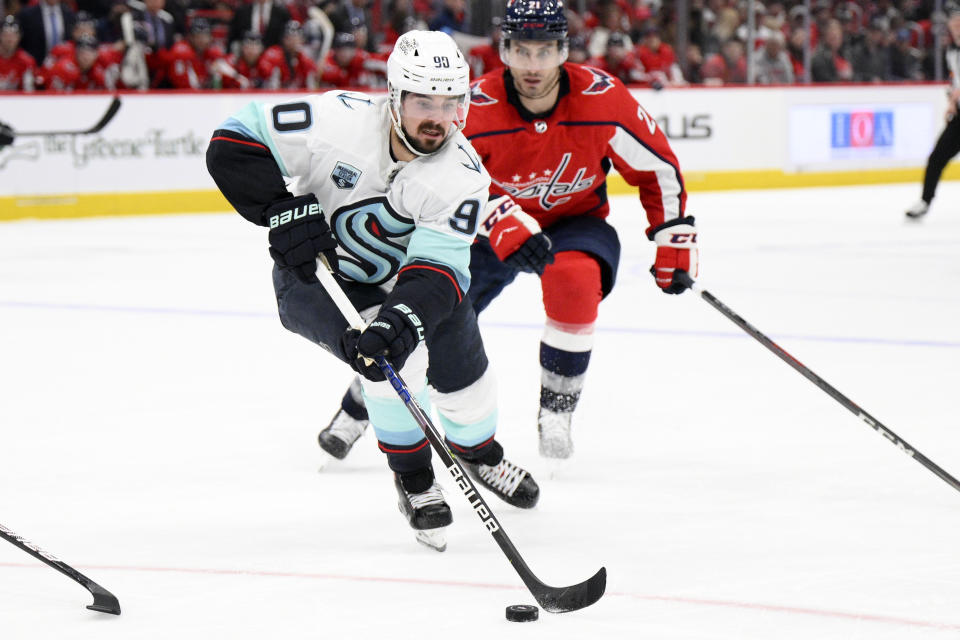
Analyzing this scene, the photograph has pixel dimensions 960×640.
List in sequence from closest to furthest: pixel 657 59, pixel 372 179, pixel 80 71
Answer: pixel 372 179
pixel 80 71
pixel 657 59

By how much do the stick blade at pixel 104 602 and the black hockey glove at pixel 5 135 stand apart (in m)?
7.93

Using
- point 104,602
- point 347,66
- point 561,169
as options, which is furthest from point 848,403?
point 347,66

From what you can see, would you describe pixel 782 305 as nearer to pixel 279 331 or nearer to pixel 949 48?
pixel 279 331

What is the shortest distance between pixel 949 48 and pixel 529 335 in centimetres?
574

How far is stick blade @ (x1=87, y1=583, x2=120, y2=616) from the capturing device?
2303 millimetres

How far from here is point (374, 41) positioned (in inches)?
476

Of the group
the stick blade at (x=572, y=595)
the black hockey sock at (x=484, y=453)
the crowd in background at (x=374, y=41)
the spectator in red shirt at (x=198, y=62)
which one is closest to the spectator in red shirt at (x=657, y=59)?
the crowd in background at (x=374, y=41)

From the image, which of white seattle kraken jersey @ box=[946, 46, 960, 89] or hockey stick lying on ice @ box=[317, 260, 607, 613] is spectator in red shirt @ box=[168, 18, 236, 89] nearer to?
white seattle kraken jersey @ box=[946, 46, 960, 89]

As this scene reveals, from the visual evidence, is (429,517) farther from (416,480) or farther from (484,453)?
(484,453)

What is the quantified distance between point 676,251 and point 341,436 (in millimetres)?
963

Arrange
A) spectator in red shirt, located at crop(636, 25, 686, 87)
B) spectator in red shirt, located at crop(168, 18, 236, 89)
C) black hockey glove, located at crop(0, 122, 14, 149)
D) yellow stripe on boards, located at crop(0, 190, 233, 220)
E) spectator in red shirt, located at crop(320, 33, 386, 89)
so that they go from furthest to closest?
spectator in red shirt, located at crop(636, 25, 686, 87)
spectator in red shirt, located at crop(320, 33, 386, 89)
spectator in red shirt, located at crop(168, 18, 236, 89)
yellow stripe on boards, located at crop(0, 190, 233, 220)
black hockey glove, located at crop(0, 122, 14, 149)

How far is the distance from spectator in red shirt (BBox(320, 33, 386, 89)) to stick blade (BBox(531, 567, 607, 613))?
30.7 ft

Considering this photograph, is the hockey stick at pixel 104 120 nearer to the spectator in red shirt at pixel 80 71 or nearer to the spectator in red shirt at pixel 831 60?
the spectator in red shirt at pixel 80 71

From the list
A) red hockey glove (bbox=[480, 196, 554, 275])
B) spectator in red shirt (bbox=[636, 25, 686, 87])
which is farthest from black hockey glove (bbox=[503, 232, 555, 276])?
spectator in red shirt (bbox=[636, 25, 686, 87])
